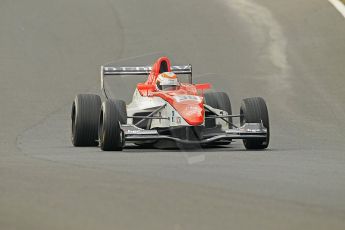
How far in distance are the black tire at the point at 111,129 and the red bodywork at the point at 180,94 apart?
907mm

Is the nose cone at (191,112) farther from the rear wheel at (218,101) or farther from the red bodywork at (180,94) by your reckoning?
the rear wheel at (218,101)

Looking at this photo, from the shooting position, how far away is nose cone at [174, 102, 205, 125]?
691 inches

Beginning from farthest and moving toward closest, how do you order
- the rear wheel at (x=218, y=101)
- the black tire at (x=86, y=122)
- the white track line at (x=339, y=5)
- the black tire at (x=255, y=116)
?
the white track line at (x=339, y=5), the rear wheel at (x=218, y=101), the black tire at (x=86, y=122), the black tire at (x=255, y=116)

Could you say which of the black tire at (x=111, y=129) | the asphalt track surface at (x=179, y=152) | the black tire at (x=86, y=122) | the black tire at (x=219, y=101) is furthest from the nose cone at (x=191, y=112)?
the black tire at (x=219, y=101)

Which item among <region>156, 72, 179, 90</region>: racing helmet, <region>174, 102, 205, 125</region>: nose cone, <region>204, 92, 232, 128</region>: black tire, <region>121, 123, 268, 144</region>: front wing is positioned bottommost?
<region>121, 123, 268, 144</region>: front wing

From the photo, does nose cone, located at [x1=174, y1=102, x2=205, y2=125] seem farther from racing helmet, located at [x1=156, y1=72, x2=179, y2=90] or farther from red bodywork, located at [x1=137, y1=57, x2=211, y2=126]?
racing helmet, located at [x1=156, y1=72, x2=179, y2=90]

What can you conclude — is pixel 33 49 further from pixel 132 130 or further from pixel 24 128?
pixel 132 130

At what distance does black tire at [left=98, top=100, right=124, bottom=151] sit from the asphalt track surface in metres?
0.28

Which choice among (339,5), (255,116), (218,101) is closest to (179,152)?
(255,116)

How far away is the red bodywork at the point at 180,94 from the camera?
1759 centimetres

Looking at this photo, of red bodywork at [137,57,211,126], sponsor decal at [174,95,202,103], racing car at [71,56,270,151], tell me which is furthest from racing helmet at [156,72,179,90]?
sponsor decal at [174,95,202,103]

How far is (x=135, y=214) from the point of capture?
955cm

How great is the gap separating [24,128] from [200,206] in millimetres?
11964

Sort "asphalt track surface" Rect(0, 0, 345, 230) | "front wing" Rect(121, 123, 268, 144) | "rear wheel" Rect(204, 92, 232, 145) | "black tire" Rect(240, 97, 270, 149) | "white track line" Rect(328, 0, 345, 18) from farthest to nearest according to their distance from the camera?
1. "white track line" Rect(328, 0, 345, 18)
2. "rear wheel" Rect(204, 92, 232, 145)
3. "black tire" Rect(240, 97, 270, 149)
4. "front wing" Rect(121, 123, 268, 144)
5. "asphalt track surface" Rect(0, 0, 345, 230)
